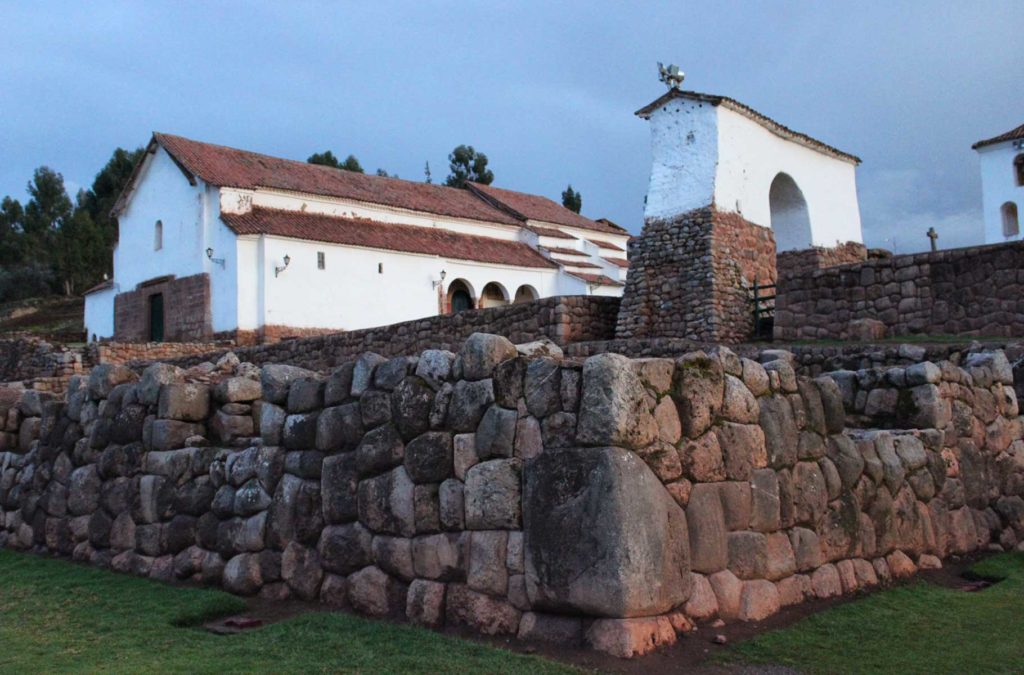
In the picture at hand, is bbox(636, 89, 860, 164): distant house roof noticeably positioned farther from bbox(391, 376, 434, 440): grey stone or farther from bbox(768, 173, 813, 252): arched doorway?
bbox(391, 376, 434, 440): grey stone

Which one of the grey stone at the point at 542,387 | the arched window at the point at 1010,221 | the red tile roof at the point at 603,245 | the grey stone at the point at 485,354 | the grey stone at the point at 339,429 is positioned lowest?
the grey stone at the point at 339,429

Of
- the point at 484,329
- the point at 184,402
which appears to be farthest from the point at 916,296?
the point at 184,402

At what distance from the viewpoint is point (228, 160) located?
3177cm


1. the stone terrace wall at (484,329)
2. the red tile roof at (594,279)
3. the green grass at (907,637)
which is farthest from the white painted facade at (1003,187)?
the green grass at (907,637)

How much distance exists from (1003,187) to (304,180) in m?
23.9

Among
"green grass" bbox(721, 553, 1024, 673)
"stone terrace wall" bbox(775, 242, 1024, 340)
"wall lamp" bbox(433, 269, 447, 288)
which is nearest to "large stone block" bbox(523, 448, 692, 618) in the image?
"green grass" bbox(721, 553, 1024, 673)

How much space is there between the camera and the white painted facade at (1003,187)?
32.4 m

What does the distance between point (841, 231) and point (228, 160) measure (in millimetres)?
20647

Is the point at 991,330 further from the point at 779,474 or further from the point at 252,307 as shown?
the point at 252,307

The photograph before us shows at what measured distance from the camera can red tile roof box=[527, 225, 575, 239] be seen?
37.8 metres

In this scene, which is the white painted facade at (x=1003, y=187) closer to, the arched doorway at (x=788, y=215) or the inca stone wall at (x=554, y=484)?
the arched doorway at (x=788, y=215)

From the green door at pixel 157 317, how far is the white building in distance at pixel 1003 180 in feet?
93.2

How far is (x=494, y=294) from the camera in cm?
3538

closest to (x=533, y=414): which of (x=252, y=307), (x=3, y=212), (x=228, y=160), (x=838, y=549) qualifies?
(x=838, y=549)
